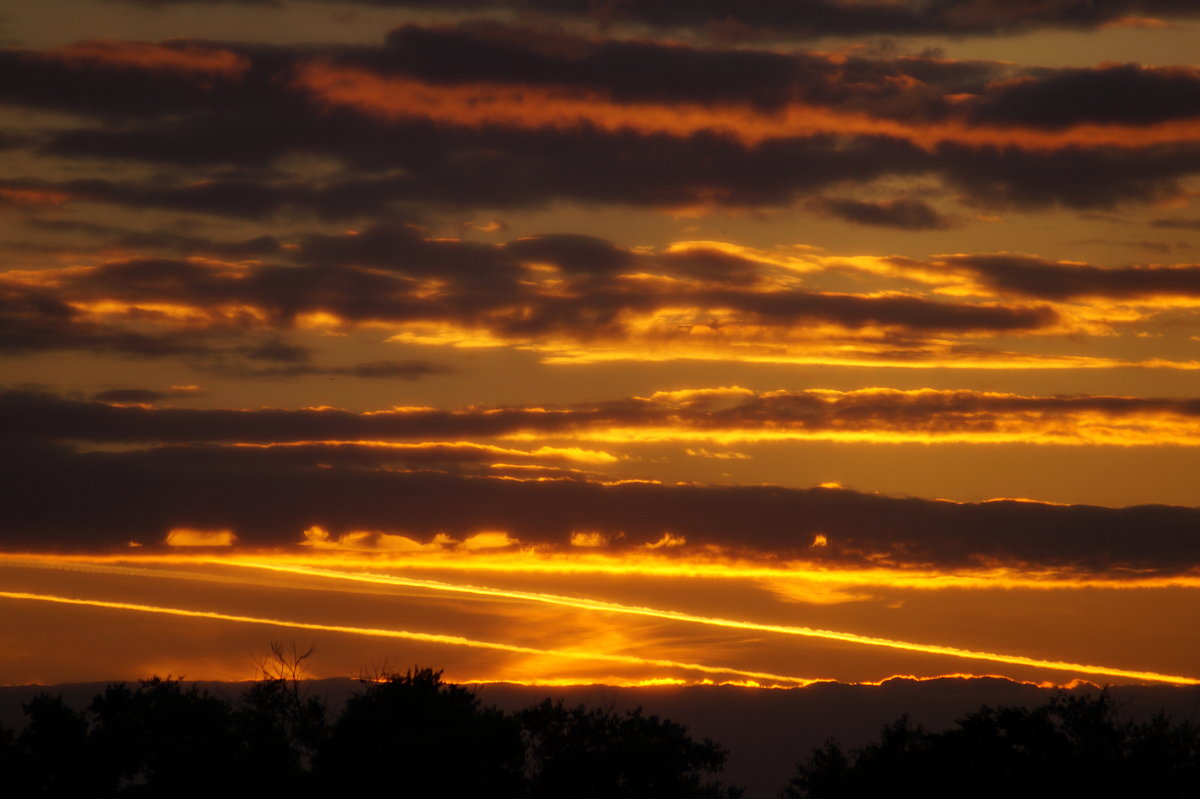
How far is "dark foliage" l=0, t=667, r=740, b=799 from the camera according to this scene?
7762 centimetres

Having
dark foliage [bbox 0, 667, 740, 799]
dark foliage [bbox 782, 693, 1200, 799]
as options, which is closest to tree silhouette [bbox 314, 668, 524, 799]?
dark foliage [bbox 0, 667, 740, 799]

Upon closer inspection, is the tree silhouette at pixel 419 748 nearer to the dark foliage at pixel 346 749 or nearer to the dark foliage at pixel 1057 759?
the dark foliage at pixel 346 749

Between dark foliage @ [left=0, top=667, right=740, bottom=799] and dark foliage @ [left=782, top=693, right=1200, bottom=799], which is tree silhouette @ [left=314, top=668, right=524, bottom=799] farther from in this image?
dark foliage @ [left=782, top=693, right=1200, bottom=799]

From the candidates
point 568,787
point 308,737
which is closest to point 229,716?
point 308,737

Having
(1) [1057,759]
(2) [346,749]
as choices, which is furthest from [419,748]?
(1) [1057,759]

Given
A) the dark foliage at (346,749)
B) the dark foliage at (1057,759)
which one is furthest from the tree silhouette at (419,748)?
the dark foliage at (1057,759)

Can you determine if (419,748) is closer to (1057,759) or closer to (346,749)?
(346,749)

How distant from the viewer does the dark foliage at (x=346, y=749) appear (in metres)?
77.6

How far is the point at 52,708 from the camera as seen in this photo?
8775 centimetres

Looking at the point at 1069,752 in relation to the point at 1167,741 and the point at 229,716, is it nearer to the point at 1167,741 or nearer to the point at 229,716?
the point at 1167,741

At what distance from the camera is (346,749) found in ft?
258

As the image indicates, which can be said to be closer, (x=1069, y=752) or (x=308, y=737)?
(x=1069, y=752)

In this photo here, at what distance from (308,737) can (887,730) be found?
33.9 meters

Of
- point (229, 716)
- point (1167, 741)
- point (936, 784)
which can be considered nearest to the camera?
point (1167, 741)
